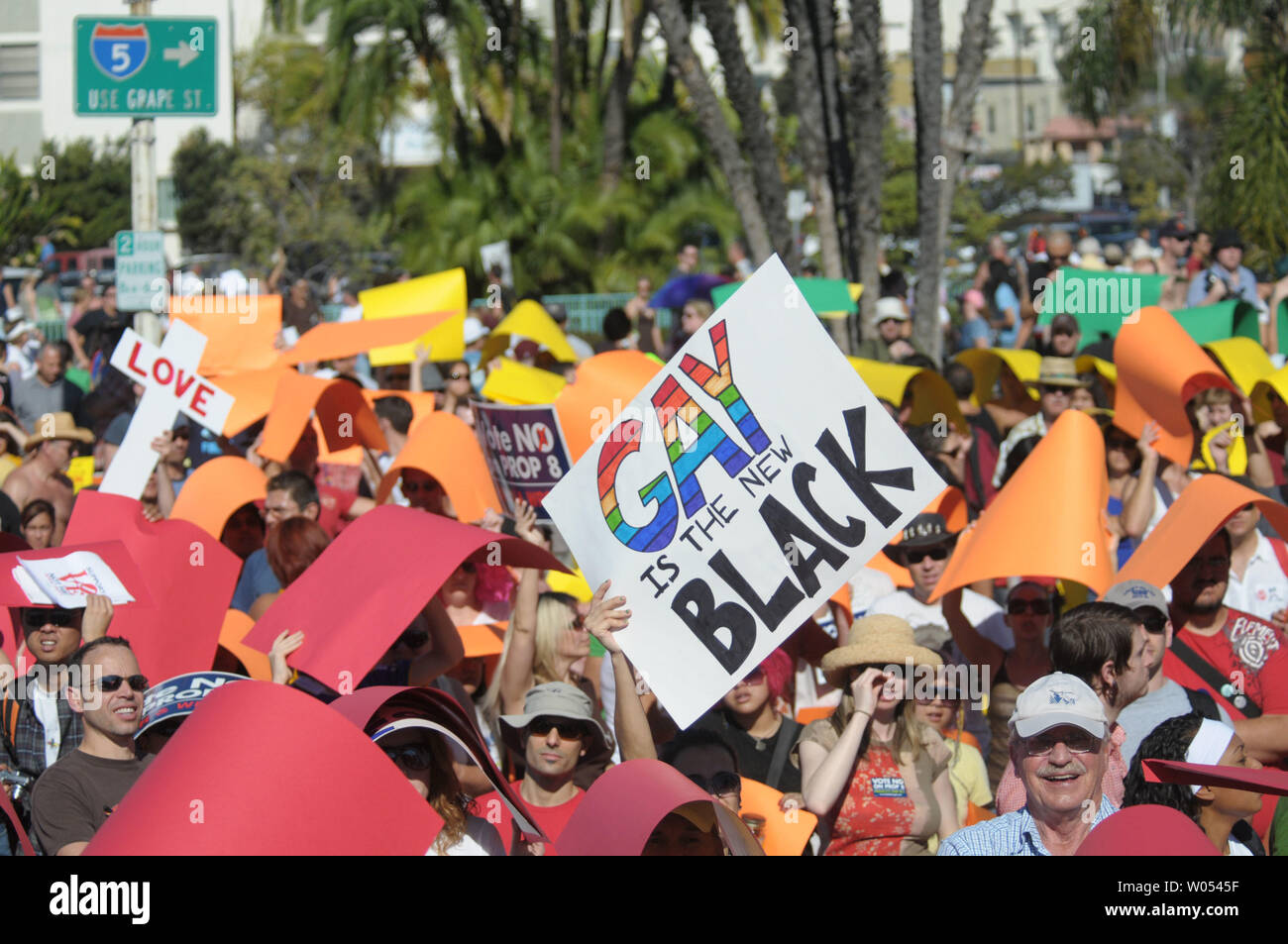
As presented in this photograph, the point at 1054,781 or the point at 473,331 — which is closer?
the point at 1054,781

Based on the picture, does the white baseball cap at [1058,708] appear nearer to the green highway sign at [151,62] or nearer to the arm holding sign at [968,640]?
the arm holding sign at [968,640]

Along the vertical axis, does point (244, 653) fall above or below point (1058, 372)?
below

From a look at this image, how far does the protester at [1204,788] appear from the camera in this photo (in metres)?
3.58

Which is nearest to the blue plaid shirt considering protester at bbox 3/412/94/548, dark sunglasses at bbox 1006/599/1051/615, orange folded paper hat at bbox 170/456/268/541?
dark sunglasses at bbox 1006/599/1051/615

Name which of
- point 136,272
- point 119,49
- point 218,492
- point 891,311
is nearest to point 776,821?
point 218,492

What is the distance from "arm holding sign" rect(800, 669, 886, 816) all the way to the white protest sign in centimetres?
38

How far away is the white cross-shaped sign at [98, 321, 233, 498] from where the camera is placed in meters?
6.66

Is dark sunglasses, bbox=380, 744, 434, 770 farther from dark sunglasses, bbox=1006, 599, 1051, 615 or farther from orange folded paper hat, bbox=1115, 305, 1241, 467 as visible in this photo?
orange folded paper hat, bbox=1115, 305, 1241, 467

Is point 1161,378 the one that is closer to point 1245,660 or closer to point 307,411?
point 1245,660

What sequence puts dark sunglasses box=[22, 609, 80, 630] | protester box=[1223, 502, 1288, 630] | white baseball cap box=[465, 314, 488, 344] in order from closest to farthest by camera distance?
1. dark sunglasses box=[22, 609, 80, 630]
2. protester box=[1223, 502, 1288, 630]
3. white baseball cap box=[465, 314, 488, 344]

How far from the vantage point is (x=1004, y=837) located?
347 cm

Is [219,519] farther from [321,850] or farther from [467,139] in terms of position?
[467,139]

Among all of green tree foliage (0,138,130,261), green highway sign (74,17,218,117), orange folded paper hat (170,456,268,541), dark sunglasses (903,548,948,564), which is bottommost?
dark sunglasses (903,548,948,564)

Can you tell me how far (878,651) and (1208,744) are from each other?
1.00 m
